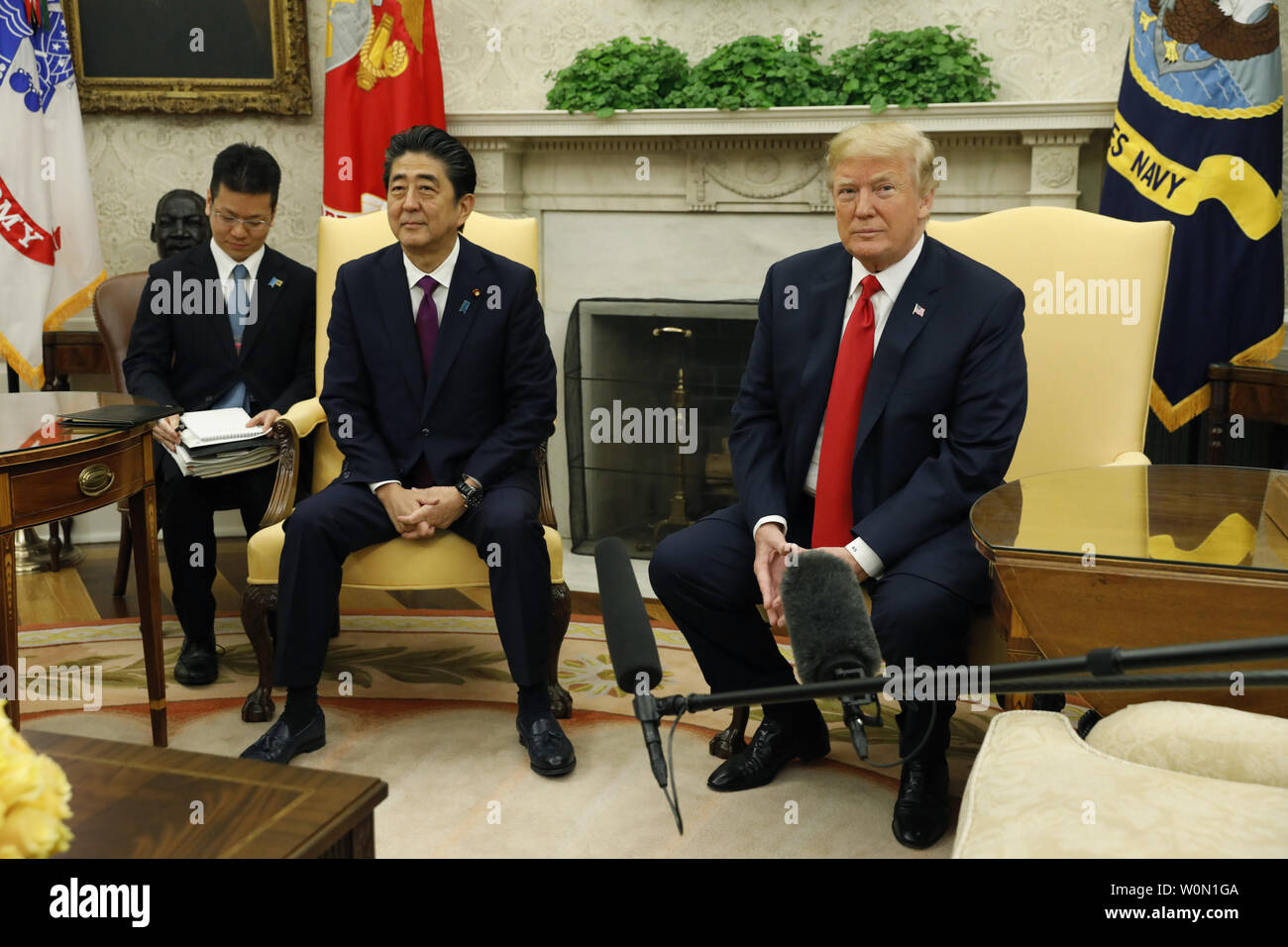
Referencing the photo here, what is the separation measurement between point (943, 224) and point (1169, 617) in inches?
54.9

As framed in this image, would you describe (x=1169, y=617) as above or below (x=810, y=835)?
above

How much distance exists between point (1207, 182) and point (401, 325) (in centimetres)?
239

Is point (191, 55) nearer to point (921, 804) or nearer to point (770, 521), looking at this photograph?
point (770, 521)

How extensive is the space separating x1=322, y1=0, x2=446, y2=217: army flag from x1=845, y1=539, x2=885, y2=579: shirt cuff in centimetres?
275

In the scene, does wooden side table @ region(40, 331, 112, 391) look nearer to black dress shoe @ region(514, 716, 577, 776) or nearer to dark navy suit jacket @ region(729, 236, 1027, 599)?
black dress shoe @ region(514, 716, 577, 776)

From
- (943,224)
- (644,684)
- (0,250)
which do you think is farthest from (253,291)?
(644,684)

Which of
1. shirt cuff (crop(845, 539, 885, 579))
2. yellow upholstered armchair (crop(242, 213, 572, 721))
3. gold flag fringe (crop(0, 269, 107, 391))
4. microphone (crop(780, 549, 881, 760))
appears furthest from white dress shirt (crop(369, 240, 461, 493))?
microphone (crop(780, 549, 881, 760))

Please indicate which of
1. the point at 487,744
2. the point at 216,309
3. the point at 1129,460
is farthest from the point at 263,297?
the point at 1129,460

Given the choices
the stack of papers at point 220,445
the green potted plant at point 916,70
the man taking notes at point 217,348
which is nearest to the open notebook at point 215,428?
the stack of papers at point 220,445

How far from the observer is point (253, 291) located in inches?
132

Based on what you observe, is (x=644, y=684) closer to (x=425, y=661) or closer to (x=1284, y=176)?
(x=425, y=661)

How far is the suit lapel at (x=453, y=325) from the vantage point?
2.92 m

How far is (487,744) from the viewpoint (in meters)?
2.80

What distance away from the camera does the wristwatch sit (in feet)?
9.21
